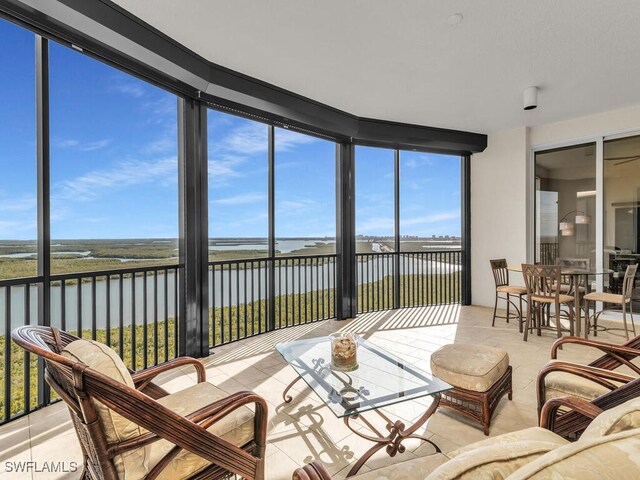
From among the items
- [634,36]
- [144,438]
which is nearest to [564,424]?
[144,438]

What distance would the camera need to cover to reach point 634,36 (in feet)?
8.96

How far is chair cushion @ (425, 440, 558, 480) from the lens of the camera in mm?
623

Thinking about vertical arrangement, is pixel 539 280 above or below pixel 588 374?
above

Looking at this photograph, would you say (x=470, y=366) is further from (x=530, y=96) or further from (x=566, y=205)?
(x=566, y=205)

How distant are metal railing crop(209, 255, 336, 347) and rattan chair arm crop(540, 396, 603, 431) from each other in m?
3.13

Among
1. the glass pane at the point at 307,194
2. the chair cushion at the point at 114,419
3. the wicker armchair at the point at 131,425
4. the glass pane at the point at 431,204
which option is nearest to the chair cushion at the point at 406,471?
the wicker armchair at the point at 131,425

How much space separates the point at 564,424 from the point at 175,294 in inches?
123

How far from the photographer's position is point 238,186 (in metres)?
4.66

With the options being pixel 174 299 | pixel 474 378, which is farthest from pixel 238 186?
pixel 474 378

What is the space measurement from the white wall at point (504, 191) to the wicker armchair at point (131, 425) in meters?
5.14

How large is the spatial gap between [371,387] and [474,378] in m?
0.72

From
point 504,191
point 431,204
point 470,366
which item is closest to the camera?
point 470,366

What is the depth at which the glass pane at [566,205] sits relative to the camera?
4871 millimetres

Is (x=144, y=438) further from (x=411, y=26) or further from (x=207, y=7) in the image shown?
(x=411, y=26)
